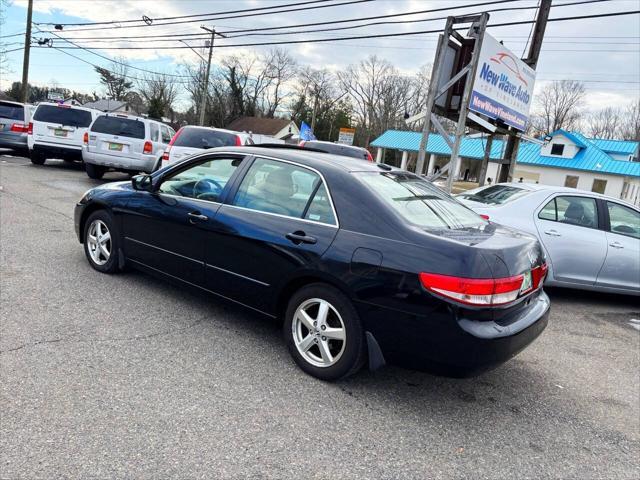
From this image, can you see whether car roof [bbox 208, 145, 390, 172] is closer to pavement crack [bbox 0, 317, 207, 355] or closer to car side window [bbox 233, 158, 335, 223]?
car side window [bbox 233, 158, 335, 223]

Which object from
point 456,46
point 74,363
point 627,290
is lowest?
point 74,363

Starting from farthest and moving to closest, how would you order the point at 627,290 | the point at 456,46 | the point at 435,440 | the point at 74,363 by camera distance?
the point at 456,46 < the point at 627,290 < the point at 74,363 < the point at 435,440

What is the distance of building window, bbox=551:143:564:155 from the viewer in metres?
42.9

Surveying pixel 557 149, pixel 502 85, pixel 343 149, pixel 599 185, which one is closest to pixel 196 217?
pixel 502 85

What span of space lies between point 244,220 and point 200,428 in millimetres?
1595

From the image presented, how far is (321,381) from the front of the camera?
10.8ft

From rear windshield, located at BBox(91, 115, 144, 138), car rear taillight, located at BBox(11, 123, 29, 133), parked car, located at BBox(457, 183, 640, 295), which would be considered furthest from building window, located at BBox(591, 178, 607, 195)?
car rear taillight, located at BBox(11, 123, 29, 133)

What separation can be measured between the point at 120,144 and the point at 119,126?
510 millimetres

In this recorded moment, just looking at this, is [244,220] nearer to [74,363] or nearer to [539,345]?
[74,363]

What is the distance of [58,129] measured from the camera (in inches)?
508

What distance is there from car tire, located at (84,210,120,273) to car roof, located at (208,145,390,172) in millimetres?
1604

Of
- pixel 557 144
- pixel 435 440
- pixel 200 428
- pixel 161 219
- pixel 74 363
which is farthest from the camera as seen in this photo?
pixel 557 144

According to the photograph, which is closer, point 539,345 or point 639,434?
point 639,434

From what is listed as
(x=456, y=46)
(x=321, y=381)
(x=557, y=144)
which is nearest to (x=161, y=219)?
(x=321, y=381)
